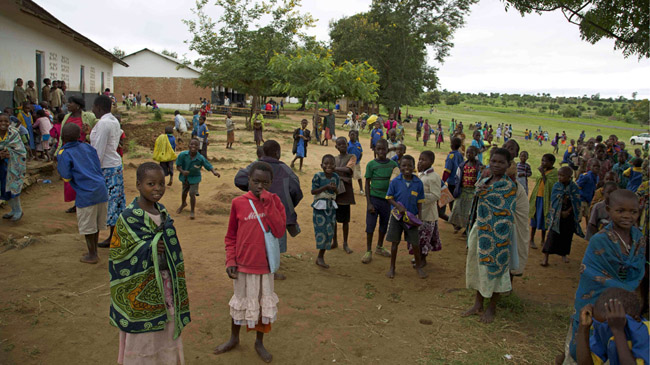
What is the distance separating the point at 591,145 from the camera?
13.8 metres

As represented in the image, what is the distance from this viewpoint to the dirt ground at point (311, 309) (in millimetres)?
3816

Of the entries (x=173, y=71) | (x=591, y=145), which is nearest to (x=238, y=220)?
(x=591, y=145)

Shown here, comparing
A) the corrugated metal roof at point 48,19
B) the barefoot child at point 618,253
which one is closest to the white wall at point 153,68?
the corrugated metal roof at point 48,19

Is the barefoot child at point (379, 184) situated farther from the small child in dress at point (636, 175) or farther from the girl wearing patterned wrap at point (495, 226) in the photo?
the small child in dress at point (636, 175)

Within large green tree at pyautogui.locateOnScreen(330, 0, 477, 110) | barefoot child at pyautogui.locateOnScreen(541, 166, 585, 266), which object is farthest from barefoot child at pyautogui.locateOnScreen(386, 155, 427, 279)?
large green tree at pyautogui.locateOnScreen(330, 0, 477, 110)

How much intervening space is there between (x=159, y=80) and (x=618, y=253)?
4094cm

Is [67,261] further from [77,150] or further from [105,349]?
[105,349]

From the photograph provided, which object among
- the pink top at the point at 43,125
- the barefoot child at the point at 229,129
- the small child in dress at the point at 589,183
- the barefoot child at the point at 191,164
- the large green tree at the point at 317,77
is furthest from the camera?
the large green tree at the point at 317,77

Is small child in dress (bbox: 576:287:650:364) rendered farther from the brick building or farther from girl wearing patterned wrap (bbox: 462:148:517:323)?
the brick building

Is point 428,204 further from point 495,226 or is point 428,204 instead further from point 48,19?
point 48,19

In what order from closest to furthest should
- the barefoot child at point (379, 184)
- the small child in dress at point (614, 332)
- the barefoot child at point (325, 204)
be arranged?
the small child in dress at point (614, 332), the barefoot child at point (325, 204), the barefoot child at point (379, 184)

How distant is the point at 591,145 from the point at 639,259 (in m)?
12.4

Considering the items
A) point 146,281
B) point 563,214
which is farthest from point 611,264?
point 563,214

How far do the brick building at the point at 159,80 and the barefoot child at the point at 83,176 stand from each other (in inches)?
1410
